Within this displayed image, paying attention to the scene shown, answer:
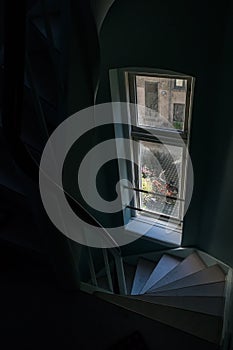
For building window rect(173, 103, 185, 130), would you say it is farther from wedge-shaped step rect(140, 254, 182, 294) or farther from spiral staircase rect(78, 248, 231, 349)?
wedge-shaped step rect(140, 254, 182, 294)

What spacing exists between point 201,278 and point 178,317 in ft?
4.19

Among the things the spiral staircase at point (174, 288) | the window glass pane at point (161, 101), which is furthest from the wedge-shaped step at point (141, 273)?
the window glass pane at point (161, 101)

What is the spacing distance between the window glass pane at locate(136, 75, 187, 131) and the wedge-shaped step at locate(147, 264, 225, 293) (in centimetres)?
141

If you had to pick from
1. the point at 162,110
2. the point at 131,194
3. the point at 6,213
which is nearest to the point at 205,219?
the point at 131,194

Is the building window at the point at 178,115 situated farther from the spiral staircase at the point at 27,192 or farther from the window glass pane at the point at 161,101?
the spiral staircase at the point at 27,192

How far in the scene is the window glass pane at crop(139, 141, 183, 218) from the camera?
331 cm

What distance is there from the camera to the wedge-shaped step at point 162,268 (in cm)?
346

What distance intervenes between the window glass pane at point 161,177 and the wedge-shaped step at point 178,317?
1602 mm

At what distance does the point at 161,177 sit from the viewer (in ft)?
11.5

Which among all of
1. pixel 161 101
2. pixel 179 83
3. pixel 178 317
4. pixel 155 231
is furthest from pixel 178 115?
pixel 178 317

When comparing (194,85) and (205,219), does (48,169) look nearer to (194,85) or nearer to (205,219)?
(194,85)

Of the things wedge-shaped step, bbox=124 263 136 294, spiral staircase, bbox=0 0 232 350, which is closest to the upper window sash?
spiral staircase, bbox=0 0 232 350

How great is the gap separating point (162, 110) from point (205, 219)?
116cm

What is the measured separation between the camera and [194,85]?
2.62 m
